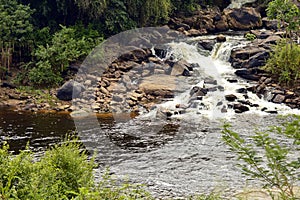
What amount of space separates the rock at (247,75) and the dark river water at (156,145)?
455cm

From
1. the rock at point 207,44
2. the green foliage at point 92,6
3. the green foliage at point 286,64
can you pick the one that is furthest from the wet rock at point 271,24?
the green foliage at point 92,6

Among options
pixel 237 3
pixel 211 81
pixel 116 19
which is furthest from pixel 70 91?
pixel 237 3

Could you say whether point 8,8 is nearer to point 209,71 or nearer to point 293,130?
point 209,71

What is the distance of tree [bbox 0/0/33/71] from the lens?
67.0 ft

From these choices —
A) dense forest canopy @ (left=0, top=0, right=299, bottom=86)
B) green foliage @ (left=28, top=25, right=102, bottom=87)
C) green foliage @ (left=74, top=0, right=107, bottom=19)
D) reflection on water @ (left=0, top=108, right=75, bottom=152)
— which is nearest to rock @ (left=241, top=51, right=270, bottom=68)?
dense forest canopy @ (left=0, top=0, right=299, bottom=86)

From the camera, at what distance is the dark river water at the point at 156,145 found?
9.76 meters

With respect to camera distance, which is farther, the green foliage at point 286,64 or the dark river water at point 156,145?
the green foliage at point 286,64

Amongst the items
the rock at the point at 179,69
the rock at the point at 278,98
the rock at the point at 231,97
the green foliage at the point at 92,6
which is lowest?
the rock at the point at 231,97

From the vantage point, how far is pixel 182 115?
16453mm

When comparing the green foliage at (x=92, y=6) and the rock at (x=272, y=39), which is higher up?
the green foliage at (x=92, y=6)

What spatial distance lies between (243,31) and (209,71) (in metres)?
7.63

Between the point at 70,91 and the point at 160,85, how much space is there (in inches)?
180

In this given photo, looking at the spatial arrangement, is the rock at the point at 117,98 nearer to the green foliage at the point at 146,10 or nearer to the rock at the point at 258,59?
the rock at the point at 258,59

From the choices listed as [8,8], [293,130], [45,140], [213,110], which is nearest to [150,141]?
[45,140]
